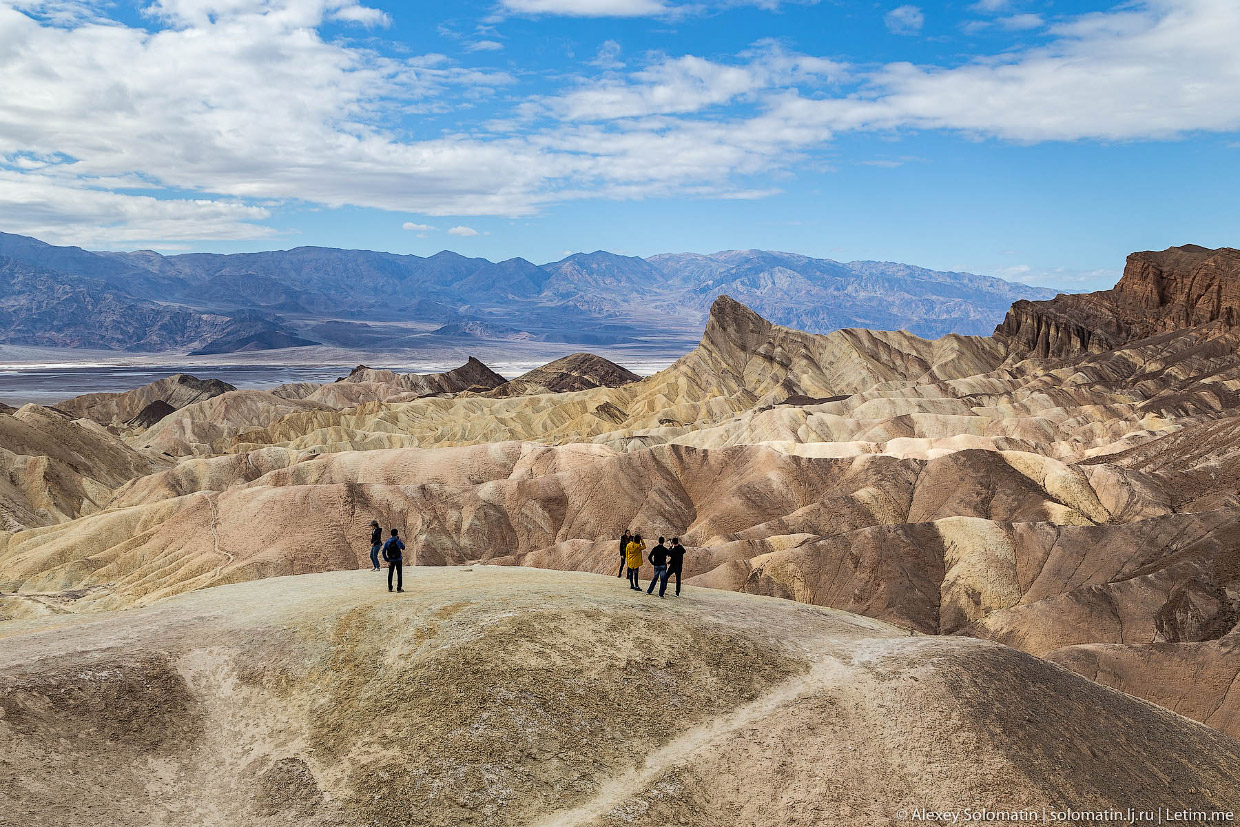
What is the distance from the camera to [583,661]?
23.0 metres

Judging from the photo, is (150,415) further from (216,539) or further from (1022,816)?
(1022,816)

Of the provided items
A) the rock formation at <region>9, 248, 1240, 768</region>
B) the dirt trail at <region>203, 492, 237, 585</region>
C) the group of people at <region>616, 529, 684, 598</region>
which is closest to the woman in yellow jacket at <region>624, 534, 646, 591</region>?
the group of people at <region>616, 529, 684, 598</region>

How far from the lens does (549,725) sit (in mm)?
20719

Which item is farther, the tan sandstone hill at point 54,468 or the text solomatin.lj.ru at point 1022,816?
the tan sandstone hill at point 54,468

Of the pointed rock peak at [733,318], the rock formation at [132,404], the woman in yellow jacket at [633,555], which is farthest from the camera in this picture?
the pointed rock peak at [733,318]

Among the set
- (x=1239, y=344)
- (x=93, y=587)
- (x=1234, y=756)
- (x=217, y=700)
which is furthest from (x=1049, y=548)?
(x=1239, y=344)

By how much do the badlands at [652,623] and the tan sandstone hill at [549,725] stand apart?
0.30 ft

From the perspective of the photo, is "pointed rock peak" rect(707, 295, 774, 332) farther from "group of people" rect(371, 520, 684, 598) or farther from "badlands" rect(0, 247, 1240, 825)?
"group of people" rect(371, 520, 684, 598)

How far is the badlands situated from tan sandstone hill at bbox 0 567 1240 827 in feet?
0.30

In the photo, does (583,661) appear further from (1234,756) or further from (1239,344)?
(1239,344)

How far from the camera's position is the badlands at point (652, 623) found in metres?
19.3

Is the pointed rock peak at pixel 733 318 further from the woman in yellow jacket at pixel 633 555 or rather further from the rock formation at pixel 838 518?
the woman in yellow jacket at pixel 633 555

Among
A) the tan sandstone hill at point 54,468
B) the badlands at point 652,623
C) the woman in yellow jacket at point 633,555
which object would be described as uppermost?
the woman in yellow jacket at point 633,555

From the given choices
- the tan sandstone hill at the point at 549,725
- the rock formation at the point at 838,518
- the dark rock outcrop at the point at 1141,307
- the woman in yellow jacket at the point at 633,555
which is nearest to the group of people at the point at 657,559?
the woman in yellow jacket at the point at 633,555
